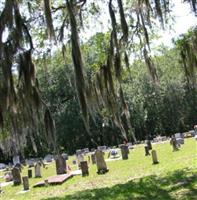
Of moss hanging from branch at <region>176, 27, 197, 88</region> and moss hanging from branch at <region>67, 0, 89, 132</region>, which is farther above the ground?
moss hanging from branch at <region>176, 27, 197, 88</region>

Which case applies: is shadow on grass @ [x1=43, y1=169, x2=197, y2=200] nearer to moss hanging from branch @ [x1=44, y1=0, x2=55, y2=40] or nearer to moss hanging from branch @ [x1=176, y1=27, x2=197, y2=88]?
moss hanging from branch @ [x1=176, y1=27, x2=197, y2=88]

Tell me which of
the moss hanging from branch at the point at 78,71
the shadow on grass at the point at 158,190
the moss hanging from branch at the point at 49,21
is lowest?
the shadow on grass at the point at 158,190

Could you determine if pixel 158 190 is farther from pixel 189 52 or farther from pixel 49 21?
pixel 189 52

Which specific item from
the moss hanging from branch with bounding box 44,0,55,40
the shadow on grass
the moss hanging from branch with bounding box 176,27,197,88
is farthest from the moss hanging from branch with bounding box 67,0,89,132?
the moss hanging from branch with bounding box 176,27,197,88

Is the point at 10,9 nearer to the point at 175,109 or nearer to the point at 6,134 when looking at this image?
the point at 6,134

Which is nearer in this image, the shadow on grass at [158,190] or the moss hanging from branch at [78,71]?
the moss hanging from branch at [78,71]

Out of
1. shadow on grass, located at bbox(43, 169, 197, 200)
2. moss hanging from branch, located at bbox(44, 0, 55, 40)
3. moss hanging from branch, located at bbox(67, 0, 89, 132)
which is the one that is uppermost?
moss hanging from branch, located at bbox(44, 0, 55, 40)

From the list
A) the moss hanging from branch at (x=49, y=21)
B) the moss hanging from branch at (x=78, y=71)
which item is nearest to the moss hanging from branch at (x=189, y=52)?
the moss hanging from branch at (x=78, y=71)

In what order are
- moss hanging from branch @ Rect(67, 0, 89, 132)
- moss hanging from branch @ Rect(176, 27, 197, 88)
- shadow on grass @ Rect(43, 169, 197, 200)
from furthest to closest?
moss hanging from branch @ Rect(176, 27, 197, 88) → shadow on grass @ Rect(43, 169, 197, 200) → moss hanging from branch @ Rect(67, 0, 89, 132)

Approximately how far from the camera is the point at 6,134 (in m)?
13.7

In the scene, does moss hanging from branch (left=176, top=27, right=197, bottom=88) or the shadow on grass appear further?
moss hanging from branch (left=176, top=27, right=197, bottom=88)

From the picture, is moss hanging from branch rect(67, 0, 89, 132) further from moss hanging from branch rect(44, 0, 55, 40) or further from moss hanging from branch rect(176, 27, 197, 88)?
moss hanging from branch rect(176, 27, 197, 88)

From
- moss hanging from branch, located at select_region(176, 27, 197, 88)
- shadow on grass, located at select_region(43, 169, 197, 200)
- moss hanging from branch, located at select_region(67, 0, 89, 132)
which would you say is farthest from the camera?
moss hanging from branch, located at select_region(176, 27, 197, 88)

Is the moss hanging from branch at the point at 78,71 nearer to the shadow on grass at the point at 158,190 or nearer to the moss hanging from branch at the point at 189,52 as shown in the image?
the shadow on grass at the point at 158,190
